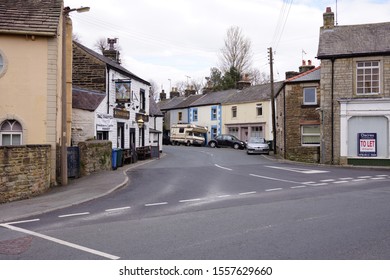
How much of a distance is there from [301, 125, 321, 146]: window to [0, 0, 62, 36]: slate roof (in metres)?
20.3

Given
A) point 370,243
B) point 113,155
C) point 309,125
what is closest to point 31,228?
point 370,243

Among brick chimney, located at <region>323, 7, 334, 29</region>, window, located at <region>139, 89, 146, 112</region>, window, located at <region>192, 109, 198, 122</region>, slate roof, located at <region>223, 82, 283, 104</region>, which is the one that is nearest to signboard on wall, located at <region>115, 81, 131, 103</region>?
window, located at <region>139, 89, 146, 112</region>

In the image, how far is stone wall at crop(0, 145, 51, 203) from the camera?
12.4m

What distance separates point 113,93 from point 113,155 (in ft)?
17.8

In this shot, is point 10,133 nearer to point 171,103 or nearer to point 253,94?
point 253,94

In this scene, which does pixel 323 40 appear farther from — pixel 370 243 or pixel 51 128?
pixel 370 243

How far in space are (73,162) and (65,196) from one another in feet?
15.6

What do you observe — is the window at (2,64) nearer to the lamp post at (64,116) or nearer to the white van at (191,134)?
the lamp post at (64,116)

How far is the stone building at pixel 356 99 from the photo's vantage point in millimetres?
24016

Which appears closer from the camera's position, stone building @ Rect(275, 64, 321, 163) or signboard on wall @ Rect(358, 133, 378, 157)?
signboard on wall @ Rect(358, 133, 378, 157)

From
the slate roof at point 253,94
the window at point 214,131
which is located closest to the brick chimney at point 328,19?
the slate roof at point 253,94

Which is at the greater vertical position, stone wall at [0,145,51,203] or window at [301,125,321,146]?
window at [301,125,321,146]

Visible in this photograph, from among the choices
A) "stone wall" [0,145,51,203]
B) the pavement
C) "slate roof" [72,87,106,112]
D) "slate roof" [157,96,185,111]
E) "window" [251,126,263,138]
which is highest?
"slate roof" [157,96,185,111]

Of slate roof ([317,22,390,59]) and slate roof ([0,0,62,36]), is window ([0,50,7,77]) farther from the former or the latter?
slate roof ([317,22,390,59])
